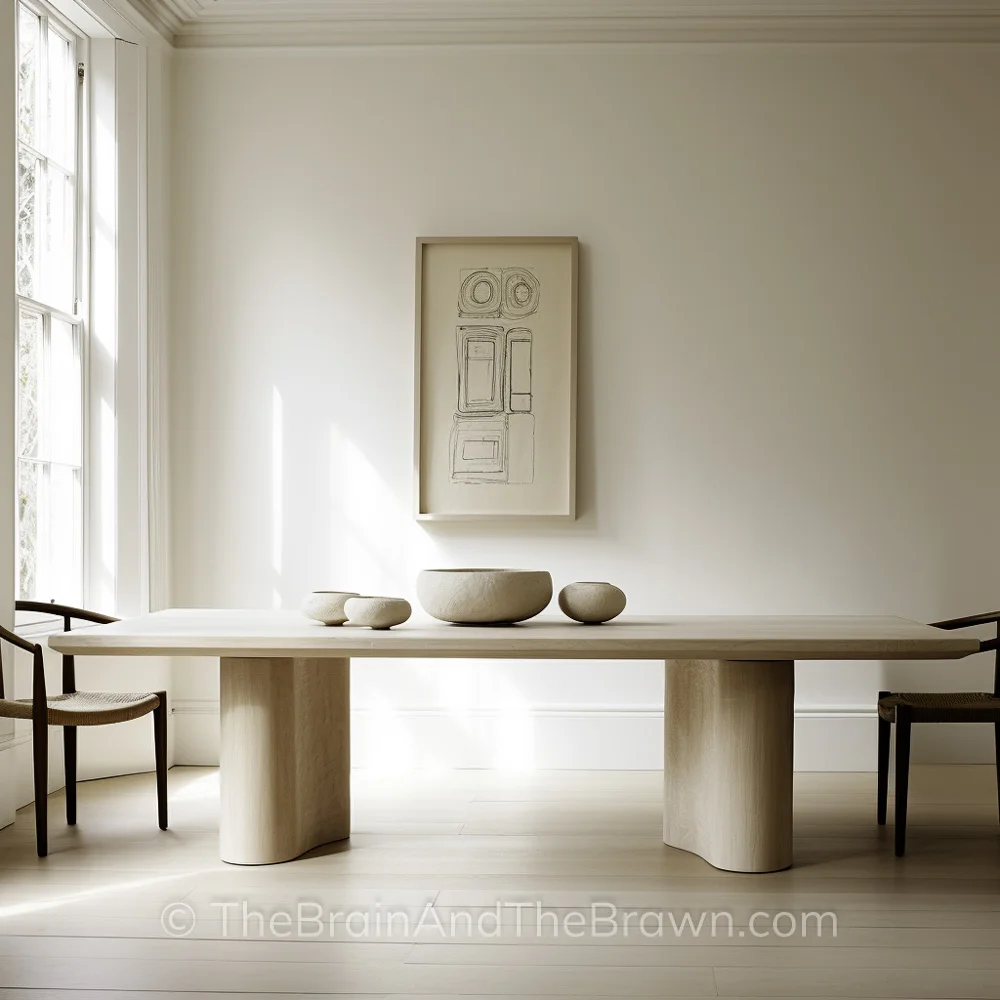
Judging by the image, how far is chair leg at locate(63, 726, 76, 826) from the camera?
11.4ft

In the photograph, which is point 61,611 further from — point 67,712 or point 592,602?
point 592,602

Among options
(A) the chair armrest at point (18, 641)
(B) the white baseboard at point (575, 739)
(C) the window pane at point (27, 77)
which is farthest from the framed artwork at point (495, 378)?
(A) the chair armrest at point (18, 641)

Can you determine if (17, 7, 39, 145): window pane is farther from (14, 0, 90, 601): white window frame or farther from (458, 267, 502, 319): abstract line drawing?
(458, 267, 502, 319): abstract line drawing

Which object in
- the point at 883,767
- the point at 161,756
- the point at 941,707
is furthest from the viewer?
the point at 883,767

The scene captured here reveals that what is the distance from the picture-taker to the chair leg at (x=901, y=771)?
3.13m

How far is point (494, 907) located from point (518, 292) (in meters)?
2.51

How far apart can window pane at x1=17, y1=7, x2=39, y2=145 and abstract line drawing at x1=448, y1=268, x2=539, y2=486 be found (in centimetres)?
174

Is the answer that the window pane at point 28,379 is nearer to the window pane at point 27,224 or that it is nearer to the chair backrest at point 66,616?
the window pane at point 27,224

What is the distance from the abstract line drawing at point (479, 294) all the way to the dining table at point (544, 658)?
162 cm

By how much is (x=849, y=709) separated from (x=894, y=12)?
9.18ft

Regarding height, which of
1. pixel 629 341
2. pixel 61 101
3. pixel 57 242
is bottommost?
pixel 629 341

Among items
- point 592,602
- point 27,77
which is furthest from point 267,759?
point 27,77

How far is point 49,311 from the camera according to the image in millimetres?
3996

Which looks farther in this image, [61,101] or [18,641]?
[61,101]
